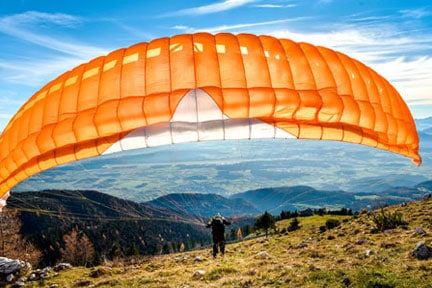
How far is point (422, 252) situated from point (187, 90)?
10805mm

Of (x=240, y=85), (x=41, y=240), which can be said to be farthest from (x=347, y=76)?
(x=41, y=240)

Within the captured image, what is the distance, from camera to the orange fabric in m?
9.27

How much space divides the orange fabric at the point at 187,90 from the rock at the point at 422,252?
634 cm

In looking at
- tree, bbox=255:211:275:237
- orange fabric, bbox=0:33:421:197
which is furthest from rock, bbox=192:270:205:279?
tree, bbox=255:211:275:237

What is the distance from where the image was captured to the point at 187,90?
9.21m

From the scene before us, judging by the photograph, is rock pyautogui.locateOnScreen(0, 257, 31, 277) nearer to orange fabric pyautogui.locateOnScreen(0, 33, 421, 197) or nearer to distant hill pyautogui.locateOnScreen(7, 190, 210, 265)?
orange fabric pyautogui.locateOnScreen(0, 33, 421, 197)

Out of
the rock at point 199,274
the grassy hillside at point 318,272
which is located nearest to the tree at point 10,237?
the grassy hillside at point 318,272

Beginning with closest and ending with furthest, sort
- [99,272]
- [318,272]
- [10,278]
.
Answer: [318,272]
[99,272]
[10,278]

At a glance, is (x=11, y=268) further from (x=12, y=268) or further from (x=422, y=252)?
(x=422, y=252)

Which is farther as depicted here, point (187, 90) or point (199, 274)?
point (199, 274)

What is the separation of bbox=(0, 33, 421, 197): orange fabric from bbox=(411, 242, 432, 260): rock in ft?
20.8

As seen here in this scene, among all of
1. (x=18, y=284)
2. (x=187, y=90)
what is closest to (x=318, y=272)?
(x=187, y=90)

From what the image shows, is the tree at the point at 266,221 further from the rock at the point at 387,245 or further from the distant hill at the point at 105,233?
the rock at the point at 387,245

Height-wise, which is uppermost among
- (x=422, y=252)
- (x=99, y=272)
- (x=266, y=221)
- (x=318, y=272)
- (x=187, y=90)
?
(x=187, y=90)
